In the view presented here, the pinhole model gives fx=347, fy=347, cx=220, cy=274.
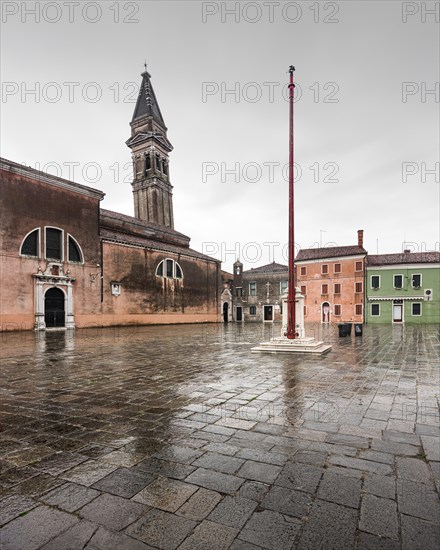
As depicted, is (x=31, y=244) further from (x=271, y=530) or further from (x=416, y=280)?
(x=416, y=280)

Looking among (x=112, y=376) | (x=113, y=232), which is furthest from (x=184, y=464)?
(x=113, y=232)

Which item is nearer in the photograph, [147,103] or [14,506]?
[14,506]

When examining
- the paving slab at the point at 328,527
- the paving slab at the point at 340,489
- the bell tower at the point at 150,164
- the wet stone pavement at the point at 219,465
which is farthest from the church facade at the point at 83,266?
the paving slab at the point at 328,527

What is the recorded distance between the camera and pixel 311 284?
38781 mm

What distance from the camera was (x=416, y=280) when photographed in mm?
34781

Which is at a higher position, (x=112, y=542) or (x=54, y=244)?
(x=54, y=244)

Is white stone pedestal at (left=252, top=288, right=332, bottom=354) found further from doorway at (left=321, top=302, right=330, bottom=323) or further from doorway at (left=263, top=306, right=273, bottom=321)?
doorway at (left=263, top=306, right=273, bottom=321)

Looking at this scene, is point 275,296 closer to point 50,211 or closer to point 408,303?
point 408,303

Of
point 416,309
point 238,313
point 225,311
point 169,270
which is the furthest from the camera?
point 238,313

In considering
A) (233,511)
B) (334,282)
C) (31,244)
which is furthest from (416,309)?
(233,511)

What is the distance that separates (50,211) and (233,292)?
90.1ft

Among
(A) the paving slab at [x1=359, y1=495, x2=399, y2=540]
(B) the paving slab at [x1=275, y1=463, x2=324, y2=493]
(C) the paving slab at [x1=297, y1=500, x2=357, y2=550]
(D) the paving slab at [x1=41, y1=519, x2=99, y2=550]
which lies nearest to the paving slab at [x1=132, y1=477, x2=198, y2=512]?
(D) the paving slab at [x1=41, y1=519, x2=99, y2=550]

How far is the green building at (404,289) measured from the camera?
112 ft

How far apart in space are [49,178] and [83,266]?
615 centimetres
